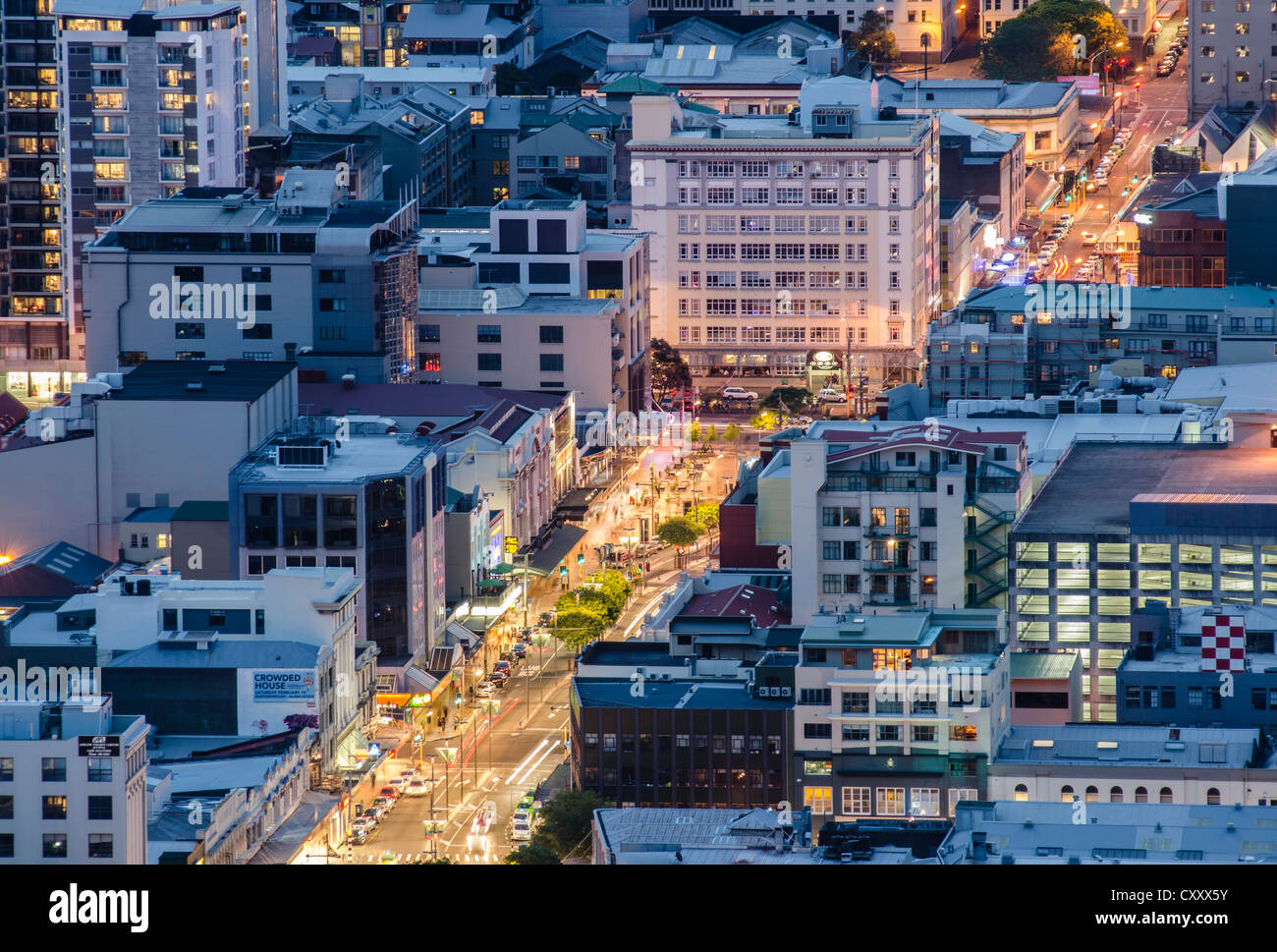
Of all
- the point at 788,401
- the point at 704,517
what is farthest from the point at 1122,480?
the point at 788,401

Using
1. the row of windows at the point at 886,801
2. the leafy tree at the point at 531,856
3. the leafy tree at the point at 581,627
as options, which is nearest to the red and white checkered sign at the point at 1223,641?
the row of windows at the point at 886,801

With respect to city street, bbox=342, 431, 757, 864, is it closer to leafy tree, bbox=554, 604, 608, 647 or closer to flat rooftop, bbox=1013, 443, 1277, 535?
leafy tree, bbox=554, 604, 608, 647

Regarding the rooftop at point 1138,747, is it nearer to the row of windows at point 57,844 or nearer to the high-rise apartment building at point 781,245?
the row of windows at point 57,844

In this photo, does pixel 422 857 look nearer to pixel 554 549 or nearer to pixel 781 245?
pixel 554 549

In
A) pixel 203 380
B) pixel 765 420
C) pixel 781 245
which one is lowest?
pixel 765 420

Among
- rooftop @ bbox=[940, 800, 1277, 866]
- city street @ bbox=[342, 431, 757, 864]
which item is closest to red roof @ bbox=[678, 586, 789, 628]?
city street @ bbox=[342, 431, 757, 864]
